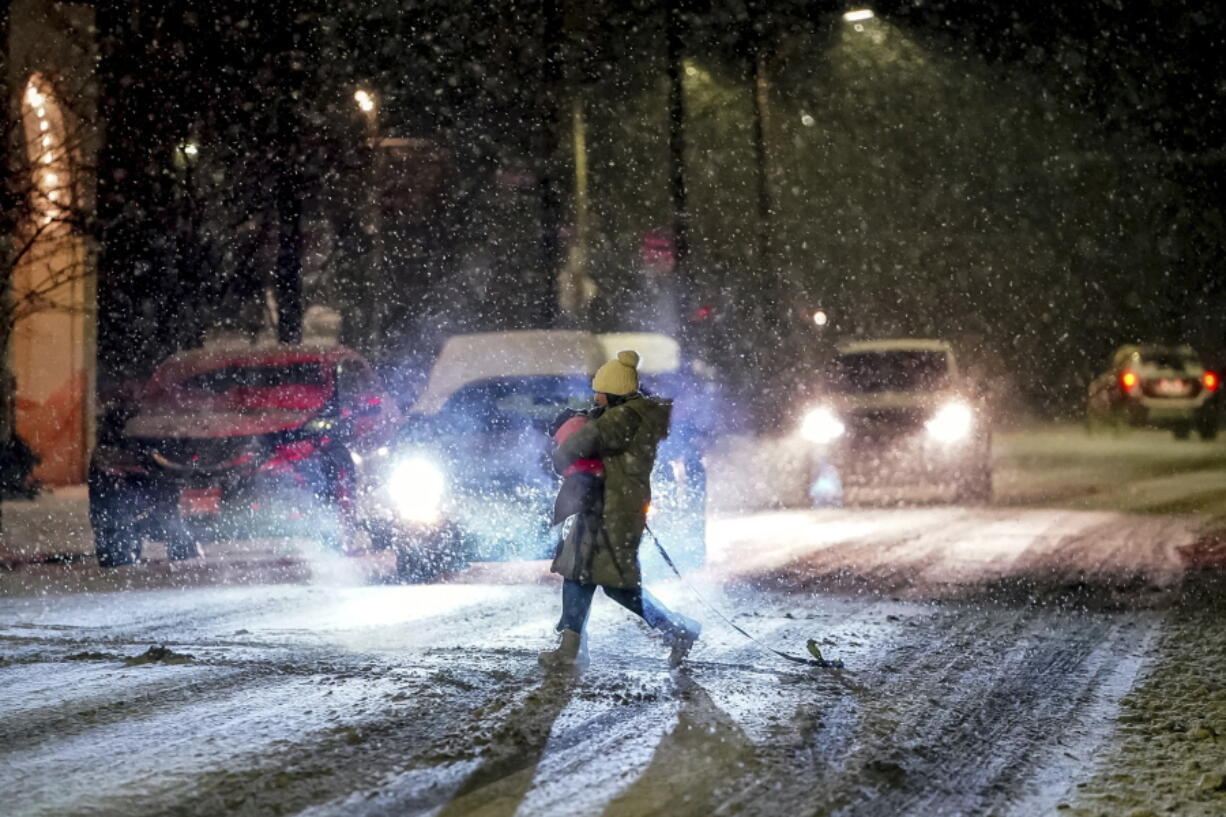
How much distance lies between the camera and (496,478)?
979 centimetres

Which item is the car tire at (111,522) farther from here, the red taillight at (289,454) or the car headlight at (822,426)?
the car headlight at (822,426)

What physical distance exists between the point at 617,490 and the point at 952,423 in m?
10.3

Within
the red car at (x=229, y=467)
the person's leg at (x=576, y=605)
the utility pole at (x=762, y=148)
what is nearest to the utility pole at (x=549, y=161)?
the utility pole at (x=762, y=148)

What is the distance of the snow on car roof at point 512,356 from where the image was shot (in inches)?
566

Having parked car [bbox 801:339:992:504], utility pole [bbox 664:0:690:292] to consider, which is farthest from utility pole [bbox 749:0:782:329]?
parked car [bbox 801:339:992:504]

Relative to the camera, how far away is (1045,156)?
40.8 meters

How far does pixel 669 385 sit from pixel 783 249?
26037mm

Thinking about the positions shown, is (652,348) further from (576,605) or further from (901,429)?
(576,605)

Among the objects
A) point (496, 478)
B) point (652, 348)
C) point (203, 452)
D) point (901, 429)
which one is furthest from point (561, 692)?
point (652, 348)

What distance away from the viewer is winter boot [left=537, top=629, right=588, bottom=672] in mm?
6523

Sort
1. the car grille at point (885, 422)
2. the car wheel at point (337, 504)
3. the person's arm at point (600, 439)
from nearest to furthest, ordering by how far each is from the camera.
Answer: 1. the person's arm at point (600, 439)
2. the car wheel at point (337, 504)
3. the car grille at point (885, 422)

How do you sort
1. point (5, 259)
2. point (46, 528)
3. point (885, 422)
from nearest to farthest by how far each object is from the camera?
point (46, 528) → point (5, 259) → point (885, 422)

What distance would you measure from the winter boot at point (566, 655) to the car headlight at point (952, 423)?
33.4 feet

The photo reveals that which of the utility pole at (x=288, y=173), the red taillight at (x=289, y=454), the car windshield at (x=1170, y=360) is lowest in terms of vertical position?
the red taillight at (x=289, y=454)
